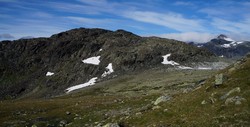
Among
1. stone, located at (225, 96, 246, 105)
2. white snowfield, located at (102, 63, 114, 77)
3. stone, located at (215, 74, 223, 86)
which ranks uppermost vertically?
stone, located at (215, 74, 223, 86)

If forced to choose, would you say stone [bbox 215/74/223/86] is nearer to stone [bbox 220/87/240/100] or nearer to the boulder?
the boulder

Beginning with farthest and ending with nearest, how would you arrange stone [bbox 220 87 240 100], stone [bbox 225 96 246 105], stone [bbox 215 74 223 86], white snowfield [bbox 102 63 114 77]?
white snowfield [bbox 102 63 114 77]
stone [bbox 215 74 223 86]
stone [bbox 220 87 240 100]
stone [bbox 225 96 246 105]

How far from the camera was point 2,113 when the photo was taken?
250ft

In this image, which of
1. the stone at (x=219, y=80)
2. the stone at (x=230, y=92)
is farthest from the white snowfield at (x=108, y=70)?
the stone at (x=230, y=92)

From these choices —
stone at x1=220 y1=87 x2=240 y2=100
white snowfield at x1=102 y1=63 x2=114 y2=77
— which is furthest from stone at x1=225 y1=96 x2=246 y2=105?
white snowfield at x1=102 y1=63 x2=114 y2=77

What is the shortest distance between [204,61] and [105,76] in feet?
168

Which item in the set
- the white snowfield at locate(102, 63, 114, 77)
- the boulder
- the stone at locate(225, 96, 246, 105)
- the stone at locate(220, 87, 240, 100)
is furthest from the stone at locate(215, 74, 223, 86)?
the white snowfield at locate(102, 63, 114, 77)

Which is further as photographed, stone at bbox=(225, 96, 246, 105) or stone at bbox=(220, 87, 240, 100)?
stone at bbox=(220, 87, 240, 100)

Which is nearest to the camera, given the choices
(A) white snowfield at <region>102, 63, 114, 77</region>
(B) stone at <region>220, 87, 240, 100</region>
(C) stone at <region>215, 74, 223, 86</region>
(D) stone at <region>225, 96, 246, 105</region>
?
(D) stone at <region>225, 96, 246, 105</region>

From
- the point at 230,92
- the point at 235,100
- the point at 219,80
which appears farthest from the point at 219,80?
the point at 235,100

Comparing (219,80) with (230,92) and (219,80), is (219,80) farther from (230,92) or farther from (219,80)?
(230,92)

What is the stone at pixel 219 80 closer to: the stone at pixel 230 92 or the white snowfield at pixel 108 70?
Answer: the stone at pixel 230 92

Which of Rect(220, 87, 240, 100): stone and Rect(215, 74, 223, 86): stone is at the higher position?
Rect(215, 74, 223, 86): stone

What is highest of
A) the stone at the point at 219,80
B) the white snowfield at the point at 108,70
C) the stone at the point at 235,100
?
the stone at the point at 219,80
